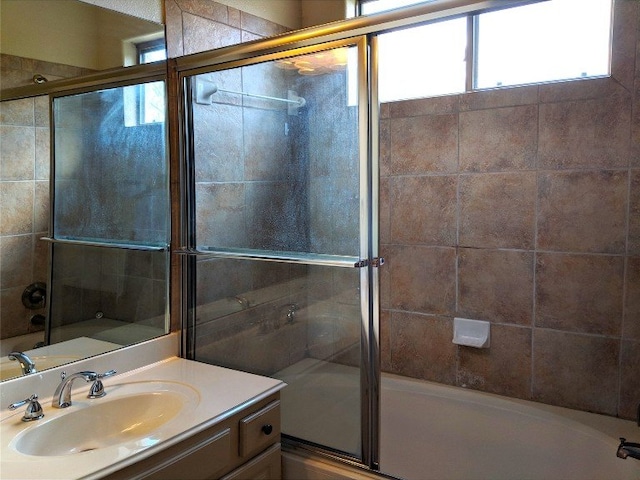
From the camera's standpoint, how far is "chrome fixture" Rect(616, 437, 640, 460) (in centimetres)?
191

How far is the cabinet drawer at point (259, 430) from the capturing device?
5.62ft

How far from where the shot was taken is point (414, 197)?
279cm

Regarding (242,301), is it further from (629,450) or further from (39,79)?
(629,450)

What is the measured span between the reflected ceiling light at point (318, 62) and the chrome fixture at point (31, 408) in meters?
1.32

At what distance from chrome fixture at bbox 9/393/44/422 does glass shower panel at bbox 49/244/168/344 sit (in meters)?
0.23

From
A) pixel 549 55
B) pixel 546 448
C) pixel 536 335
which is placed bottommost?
pixel 546 448

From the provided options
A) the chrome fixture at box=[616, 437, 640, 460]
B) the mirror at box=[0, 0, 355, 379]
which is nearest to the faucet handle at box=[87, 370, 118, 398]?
the mirror at box=[0, 0, 355, 379]

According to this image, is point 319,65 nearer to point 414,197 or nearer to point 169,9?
point 169,9

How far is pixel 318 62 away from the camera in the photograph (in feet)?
6.09

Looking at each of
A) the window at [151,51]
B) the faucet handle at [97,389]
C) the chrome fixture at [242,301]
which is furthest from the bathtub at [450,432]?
the window at [151,51]

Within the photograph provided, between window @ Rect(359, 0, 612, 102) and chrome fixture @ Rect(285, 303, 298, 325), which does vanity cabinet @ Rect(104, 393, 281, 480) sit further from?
window @ Rect(359, 0, 612, 102)

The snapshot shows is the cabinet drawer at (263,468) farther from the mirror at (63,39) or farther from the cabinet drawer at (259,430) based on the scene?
the mirror at (63,39)

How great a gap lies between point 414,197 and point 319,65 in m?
1.11

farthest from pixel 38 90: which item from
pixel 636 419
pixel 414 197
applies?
pixel 636 419
